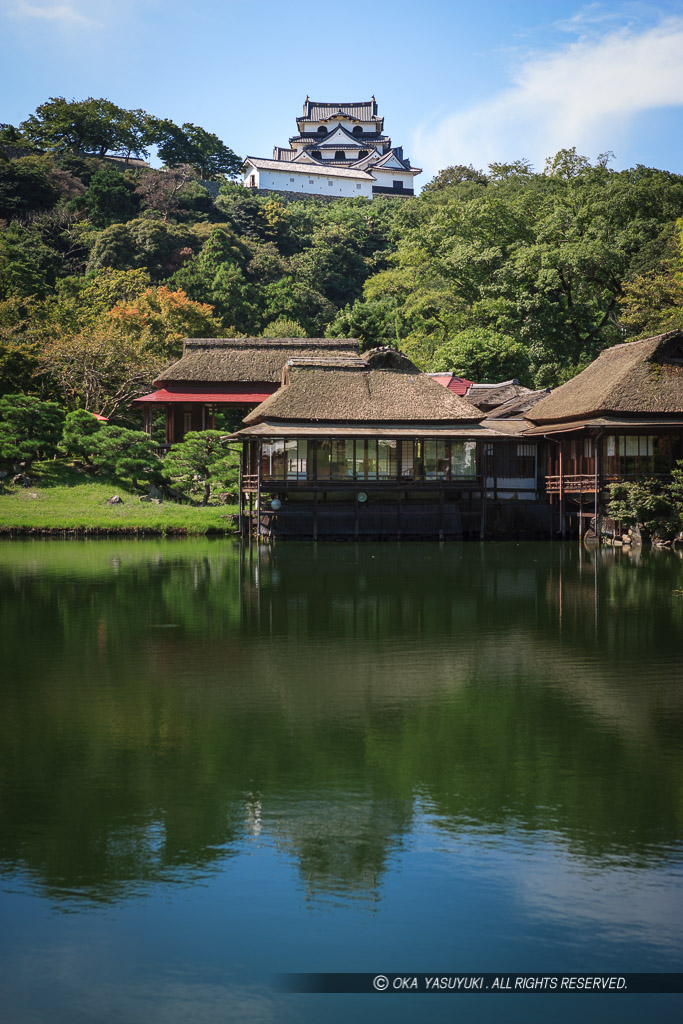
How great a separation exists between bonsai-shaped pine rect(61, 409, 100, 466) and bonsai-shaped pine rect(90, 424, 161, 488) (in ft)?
0.83

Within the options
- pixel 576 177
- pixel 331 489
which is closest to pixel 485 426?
pixel 331 489

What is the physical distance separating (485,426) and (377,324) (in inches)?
635

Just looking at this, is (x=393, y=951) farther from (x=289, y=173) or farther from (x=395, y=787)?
(x=289, y=173)

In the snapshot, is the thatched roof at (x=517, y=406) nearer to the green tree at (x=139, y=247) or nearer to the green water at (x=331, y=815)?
the green water at (x=331, y=815)

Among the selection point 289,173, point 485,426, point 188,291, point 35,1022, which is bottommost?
point 35,1022

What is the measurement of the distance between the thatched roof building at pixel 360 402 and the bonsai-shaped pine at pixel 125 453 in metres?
5.69

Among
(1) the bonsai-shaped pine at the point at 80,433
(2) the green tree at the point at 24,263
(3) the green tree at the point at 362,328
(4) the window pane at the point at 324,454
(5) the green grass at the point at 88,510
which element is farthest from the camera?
(3) the green tree at the point at 362,328

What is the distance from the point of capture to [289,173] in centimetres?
9594

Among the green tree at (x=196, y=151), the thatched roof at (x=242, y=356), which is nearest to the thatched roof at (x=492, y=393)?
the thatched roof at (x=242, y=356)

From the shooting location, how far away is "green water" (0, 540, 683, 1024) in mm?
5637

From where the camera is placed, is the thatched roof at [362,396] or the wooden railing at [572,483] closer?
the wooden railing at [572,483]

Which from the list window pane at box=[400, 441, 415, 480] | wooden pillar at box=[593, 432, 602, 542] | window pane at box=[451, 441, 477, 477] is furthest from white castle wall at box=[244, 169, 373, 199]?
wooden pillar at box=[593, 432, 602, 542]

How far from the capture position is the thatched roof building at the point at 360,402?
35938mm

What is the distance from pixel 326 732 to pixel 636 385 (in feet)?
93.5
